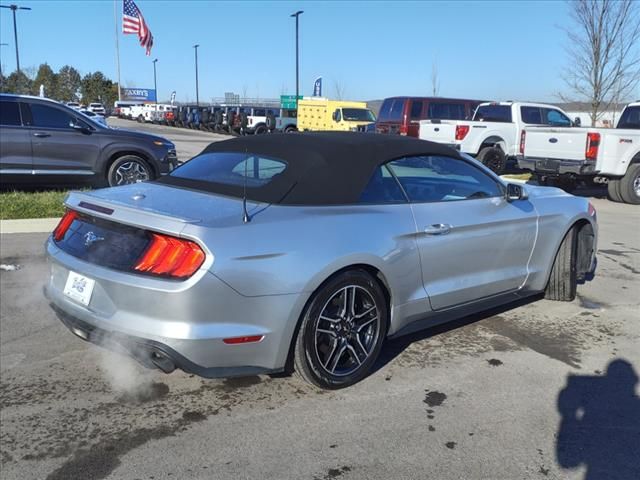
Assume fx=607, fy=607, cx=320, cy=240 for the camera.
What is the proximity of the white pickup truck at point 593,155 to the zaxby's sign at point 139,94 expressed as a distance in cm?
8241

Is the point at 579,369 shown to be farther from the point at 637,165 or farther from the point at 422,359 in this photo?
the point at 637,165

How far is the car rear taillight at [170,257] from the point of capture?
3.05 m

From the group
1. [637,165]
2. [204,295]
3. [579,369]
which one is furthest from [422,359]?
[637,165]

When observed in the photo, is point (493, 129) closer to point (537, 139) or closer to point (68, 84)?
point (537, 139)

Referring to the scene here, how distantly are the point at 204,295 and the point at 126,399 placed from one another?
1.02 metres

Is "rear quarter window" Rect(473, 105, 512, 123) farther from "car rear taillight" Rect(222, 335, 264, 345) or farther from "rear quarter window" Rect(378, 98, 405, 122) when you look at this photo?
"car rear taillight" Rect(222, 335, 264, 345)

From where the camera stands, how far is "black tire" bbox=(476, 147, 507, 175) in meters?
15.4

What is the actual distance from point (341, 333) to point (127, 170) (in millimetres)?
7613

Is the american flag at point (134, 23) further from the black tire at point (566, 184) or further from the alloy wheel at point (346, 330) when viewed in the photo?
the alloy wheel at point (346, 330)

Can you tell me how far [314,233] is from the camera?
3.39 m

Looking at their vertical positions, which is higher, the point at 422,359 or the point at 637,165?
the point at 637,165

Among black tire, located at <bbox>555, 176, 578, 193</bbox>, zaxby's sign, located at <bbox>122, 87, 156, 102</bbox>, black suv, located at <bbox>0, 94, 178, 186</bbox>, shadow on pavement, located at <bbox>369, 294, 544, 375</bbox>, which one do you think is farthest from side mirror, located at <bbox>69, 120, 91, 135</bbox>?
zaxby's sign, located at <bbox>122, 87, 156, 102</bbox>

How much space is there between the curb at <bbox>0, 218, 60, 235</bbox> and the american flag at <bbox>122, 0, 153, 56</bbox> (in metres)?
31.8

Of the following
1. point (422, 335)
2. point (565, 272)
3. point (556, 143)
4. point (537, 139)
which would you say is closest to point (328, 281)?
point (422, 335)
